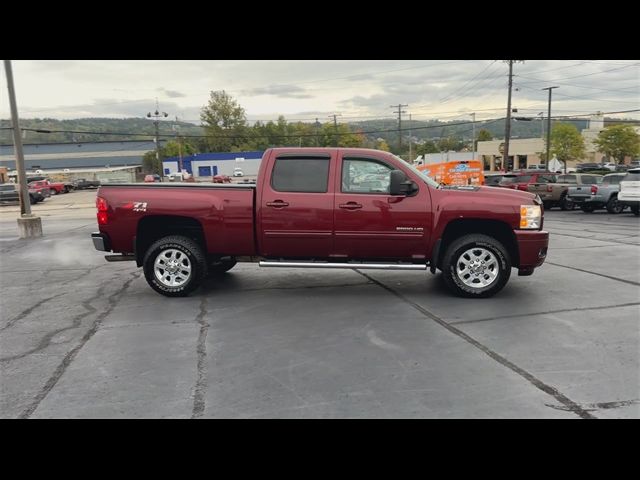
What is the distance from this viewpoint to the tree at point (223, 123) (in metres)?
114

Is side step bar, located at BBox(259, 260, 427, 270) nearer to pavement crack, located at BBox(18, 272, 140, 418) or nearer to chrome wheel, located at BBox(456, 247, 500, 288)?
chrome wheel, located at BBox(456, 247, 500, 288)

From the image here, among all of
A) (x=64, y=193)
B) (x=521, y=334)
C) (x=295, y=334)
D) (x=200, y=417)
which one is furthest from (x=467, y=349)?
(x=64, y=193)

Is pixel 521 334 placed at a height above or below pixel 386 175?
below

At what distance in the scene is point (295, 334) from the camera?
5.25 metres

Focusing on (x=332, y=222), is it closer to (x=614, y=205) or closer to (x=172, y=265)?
(x=172, y=265)

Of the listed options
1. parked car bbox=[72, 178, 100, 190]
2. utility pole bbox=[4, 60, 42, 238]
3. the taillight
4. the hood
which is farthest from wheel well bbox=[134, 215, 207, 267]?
parked car bbox=[72, 178, 100, 190]

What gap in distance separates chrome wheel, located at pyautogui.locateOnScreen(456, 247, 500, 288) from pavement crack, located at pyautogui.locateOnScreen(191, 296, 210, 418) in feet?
10.8

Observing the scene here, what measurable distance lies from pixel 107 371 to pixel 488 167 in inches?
3775

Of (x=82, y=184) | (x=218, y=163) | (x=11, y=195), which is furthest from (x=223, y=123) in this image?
(x=11, y=195)

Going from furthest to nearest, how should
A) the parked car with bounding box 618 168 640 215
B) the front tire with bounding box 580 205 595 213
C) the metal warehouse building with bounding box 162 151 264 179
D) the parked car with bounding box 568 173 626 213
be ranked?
the metal warehouse building with bounding box 162 151 264 179
the front tire with bounding box 580 205 595 213
the parked car with bounding box 568 173 626 213
the parked car with bounding box 618 168 640 215

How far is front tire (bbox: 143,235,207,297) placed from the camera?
22.3ft

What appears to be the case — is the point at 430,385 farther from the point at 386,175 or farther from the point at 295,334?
the point at 386,175

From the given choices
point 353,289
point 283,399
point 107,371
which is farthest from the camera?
point 353,289

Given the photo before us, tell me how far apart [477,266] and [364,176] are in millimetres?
1911
